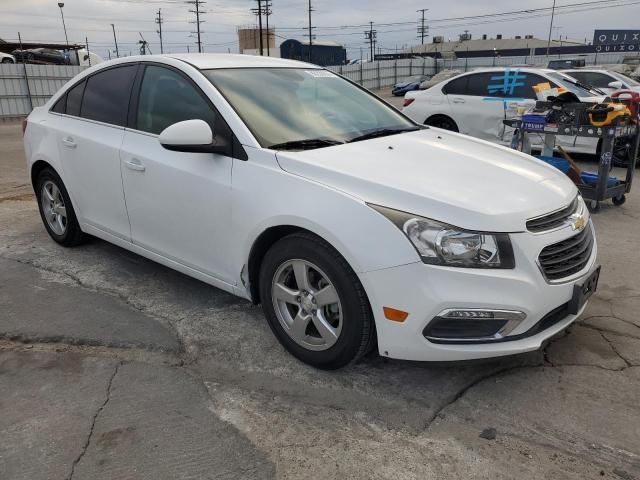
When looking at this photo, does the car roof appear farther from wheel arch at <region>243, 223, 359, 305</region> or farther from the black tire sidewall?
the black tire sidewall

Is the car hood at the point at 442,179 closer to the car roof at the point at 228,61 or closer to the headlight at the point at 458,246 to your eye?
the headlight at the point at 458,246

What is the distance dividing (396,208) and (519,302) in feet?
2.33

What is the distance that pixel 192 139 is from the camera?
3197 mm

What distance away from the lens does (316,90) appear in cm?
394

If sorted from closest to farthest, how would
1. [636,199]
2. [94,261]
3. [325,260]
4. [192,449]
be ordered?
[192,449], [325,260], [94,261], [636,199]

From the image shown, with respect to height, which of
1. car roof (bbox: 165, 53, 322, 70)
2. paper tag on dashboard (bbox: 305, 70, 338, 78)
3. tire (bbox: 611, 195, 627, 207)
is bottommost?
tire (bbox: 611, 195, 627, 207)

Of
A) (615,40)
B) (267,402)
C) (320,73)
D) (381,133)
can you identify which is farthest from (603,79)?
(615,40)

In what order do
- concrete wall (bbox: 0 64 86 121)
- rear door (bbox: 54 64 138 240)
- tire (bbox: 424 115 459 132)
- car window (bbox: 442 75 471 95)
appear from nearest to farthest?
1. rear door (bbox: 54 64 138 240)
2. car window (bbox: 442 75 471 95)
3. tire (bbox: 424 115 459 132)
4. concrete wall (bbox: 0 64 86 121)

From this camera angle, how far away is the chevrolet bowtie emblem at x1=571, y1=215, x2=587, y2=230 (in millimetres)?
2969

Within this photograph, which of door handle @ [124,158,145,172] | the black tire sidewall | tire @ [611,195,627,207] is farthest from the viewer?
tire @ [611,195,627,207]

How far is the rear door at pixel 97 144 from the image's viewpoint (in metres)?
4.10

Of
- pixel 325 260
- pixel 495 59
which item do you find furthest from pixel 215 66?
pixel 495 59

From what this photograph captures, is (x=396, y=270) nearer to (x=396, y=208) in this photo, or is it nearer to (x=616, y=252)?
(x=396, y=208)

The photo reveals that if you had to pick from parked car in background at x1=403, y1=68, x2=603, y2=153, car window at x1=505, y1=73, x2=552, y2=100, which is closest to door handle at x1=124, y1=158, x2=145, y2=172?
parked car in background at x1=403, y1=68, x2=603, y2=153
